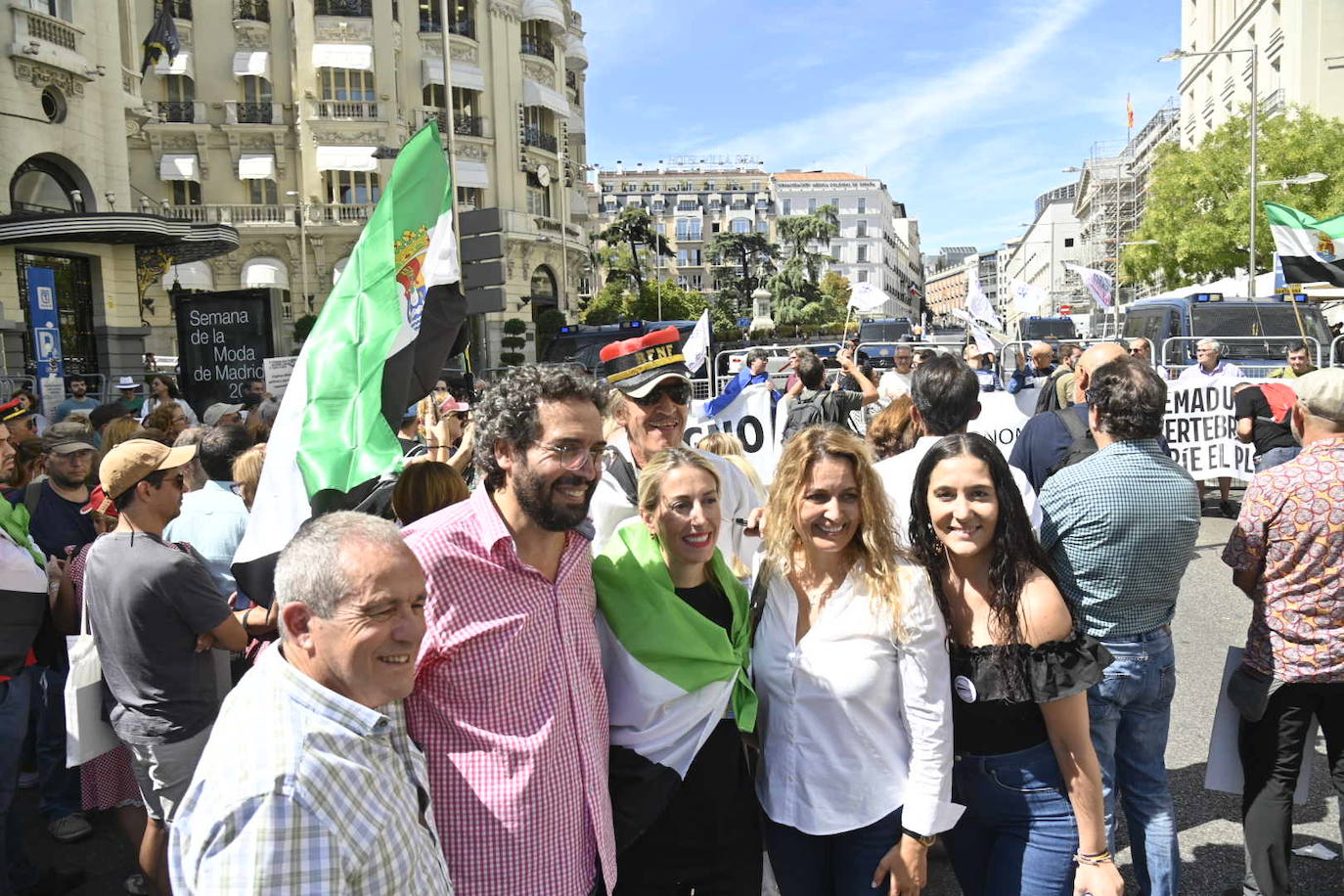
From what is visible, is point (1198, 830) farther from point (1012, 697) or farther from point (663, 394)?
point (663, 394)

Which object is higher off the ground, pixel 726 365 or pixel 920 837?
pixel 726 365

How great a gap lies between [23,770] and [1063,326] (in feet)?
96.2

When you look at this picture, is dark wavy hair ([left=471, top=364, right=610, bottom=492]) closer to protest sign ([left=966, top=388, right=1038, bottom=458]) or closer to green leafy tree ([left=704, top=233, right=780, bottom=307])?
protest sign ([left=966, top=388, right=1038, bottom=458])

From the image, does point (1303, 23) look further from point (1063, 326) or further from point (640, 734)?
point (640, 734)

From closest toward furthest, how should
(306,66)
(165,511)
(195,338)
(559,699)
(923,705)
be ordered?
(559,699) < (923,705) < (165,511) < (195,338) < (306,66)

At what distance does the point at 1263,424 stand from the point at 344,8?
37.2 meters

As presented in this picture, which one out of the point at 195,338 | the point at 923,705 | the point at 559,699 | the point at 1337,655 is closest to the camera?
the point at 559,699

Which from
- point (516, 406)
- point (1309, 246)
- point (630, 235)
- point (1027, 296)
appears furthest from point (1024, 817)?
point (630, 235)

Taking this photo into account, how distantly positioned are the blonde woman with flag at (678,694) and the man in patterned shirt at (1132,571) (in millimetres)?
1178

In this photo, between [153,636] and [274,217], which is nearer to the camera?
[153,636]

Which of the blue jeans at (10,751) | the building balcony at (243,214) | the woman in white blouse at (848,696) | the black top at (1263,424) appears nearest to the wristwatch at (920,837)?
the woman in white blouse at (848,696)

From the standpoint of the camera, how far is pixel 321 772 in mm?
1746

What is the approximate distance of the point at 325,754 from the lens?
1775mm

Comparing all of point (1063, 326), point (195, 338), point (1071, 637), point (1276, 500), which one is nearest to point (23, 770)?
point (1071, 637)
